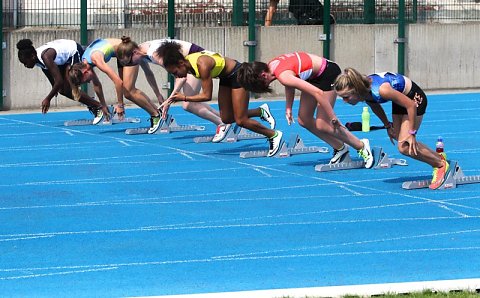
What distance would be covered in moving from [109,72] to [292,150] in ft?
10.5

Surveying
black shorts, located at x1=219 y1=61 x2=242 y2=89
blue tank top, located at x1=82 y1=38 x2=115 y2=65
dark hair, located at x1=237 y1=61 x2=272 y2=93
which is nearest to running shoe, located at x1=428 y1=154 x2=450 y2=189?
dark hair, located at x1=237 y1=61 x2=272 y2=93

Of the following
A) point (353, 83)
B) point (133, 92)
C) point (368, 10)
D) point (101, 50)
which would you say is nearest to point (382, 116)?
point (353, 83)

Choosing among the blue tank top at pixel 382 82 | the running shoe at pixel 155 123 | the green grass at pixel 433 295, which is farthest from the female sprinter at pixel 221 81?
the green grass at pixel 433 295

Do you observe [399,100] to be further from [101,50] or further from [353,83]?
[101,50]

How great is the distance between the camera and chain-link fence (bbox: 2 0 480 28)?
23.0m

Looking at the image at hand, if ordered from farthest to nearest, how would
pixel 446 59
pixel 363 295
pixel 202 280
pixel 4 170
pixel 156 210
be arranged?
pixel 446 59 < pixel 4 170 < pixel 156 210 < pixel 202 280 < pixel 363 295

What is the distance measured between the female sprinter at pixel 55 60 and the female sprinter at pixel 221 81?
2.60m

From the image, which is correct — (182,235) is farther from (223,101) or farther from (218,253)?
(223,101)

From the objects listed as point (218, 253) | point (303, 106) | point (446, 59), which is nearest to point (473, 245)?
point (218, 253)

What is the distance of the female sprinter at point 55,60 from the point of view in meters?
17.5

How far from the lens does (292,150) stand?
51.8 ft

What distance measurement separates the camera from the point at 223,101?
1552 cm

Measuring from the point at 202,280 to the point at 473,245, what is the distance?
2397mm

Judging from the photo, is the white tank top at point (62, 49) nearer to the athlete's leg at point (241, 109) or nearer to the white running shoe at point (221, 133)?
the white running shoe at point (221, 133)
